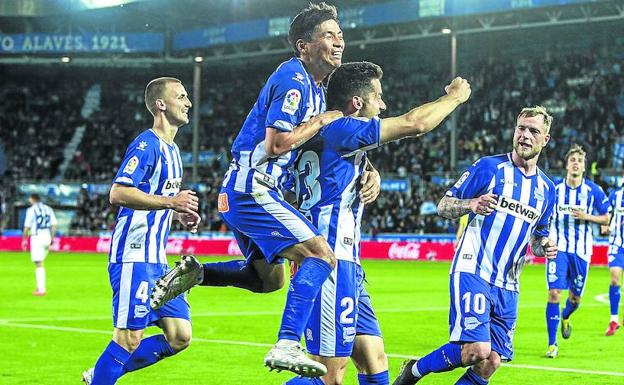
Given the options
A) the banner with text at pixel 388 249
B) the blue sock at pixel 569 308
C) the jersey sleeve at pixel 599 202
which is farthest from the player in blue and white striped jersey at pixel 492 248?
the banner with text at pixel 388 249

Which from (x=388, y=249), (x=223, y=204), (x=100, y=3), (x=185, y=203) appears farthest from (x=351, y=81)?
(x=100, y=3)

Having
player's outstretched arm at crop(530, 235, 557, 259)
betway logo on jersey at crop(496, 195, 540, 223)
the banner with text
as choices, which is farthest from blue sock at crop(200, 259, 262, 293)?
the banner with text

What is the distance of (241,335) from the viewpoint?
14352mm

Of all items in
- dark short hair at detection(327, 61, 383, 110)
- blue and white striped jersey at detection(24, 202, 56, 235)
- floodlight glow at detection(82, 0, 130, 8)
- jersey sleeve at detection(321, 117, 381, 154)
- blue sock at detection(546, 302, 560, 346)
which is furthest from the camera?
floodlight glow at detection(82, 0, 130, 8)

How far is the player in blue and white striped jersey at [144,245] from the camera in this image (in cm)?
780

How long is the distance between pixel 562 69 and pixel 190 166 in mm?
18007

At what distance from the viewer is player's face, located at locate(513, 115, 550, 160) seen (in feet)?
26.7

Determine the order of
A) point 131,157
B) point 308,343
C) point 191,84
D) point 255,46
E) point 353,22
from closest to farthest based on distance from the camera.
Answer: point 308,343 < point 131,157 < point 353,22 < point 255,46 < point 191,84

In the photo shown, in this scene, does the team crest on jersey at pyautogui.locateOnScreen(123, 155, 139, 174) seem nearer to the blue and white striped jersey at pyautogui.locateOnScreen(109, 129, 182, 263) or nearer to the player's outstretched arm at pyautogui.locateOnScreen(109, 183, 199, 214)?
→ the blue and white striped jersey at pyautogui.locateOnScreen(109, 129, 182, 263)

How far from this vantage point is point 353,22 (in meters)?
43.6

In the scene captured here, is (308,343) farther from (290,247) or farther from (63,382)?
(63,382)

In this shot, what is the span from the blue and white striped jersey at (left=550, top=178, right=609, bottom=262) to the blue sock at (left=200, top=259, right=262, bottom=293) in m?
7.59

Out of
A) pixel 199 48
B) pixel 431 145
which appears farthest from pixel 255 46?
pixel 431 145

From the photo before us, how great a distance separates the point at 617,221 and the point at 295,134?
11.3 meters
